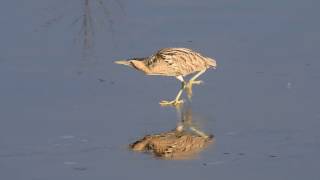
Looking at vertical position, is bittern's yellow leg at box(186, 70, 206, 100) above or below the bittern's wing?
below

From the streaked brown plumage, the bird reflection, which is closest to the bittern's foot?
the bird reflection

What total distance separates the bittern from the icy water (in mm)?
138

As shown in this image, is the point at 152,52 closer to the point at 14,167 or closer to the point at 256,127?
the point at 256,127

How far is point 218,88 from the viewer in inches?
374

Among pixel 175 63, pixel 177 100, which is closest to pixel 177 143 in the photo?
pixel 177 100

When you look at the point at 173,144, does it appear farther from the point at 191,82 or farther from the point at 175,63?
the point at 191,82

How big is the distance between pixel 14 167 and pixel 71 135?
0.83m

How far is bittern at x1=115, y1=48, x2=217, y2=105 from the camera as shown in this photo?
9570mm

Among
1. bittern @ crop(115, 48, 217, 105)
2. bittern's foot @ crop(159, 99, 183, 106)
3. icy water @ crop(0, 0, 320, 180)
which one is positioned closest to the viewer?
icy water @ crop(0, 0, 320, 180)

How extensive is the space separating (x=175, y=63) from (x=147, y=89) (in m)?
0.34

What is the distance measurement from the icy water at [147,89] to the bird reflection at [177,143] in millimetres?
86

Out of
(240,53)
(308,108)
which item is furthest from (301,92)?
(240,53)

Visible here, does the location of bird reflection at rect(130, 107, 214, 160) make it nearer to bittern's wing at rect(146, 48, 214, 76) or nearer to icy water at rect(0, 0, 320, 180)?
icy water at rect(0, 0, 320, 180)

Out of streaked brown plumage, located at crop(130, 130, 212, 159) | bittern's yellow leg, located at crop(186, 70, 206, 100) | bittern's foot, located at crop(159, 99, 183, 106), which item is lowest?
streaked brown plumage, located at crop(130, 130, 212, 159)
